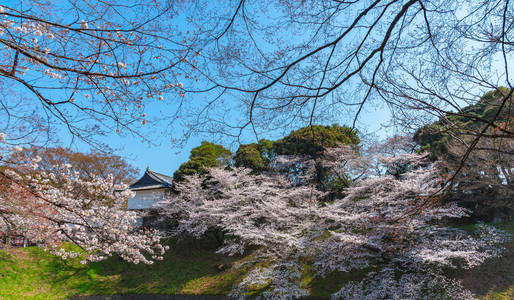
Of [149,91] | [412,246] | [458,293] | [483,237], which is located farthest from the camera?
[483,237]

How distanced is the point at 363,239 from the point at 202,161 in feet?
30.2

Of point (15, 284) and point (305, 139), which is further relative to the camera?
point (305, 139)

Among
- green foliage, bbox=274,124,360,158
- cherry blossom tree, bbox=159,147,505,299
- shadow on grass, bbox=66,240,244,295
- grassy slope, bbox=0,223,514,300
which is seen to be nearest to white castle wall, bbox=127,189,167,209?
shadow on grass, bbox=66,240,244,295

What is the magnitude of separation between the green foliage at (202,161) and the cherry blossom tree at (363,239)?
2.89 meters

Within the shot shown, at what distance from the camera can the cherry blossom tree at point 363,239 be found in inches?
250

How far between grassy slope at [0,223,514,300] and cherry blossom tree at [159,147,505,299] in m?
0.38

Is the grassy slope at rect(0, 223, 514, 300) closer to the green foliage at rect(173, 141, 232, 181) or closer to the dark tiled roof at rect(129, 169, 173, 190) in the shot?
the green foliage at rect(173, 141, 232, 181)

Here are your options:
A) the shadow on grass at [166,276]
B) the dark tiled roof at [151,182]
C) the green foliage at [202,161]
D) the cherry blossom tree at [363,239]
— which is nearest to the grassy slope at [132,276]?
the shadow on grass at [166,276]

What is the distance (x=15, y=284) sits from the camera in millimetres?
9000

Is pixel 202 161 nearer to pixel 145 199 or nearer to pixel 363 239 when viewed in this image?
pixel 145 199

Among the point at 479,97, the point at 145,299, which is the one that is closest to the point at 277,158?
the point at 145,299

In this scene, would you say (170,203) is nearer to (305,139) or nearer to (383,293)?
(305,139)

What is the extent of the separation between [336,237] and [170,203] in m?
8.43

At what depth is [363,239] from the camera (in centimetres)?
706
